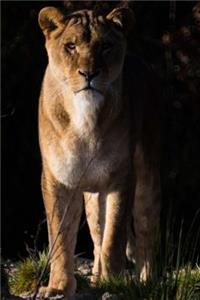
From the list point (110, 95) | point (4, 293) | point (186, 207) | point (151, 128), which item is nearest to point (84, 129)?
point (110, 95)

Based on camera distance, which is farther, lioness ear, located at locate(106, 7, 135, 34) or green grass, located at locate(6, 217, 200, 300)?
lioness ear, located at locate(106, 7, 135, 34)

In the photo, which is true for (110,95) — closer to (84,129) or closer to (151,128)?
(84,129)

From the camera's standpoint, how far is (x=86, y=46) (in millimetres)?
7879

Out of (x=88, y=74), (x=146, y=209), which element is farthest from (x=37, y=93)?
(x=88, y=74)

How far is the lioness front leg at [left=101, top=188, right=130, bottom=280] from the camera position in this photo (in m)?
8.09

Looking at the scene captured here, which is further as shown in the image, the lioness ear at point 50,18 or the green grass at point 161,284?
the lioness ear at point 50,18

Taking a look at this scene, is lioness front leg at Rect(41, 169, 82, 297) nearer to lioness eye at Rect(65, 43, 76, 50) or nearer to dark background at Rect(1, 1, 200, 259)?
lioness eye at Rect(65, 43, 76, 50)

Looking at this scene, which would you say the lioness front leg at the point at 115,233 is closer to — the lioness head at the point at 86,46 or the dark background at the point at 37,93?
the lioness head at the point at 86,46

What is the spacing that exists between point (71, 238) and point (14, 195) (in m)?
4.36

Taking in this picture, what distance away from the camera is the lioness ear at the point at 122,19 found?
8.22 meters

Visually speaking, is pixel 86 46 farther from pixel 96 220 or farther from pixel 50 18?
pixel 96 220

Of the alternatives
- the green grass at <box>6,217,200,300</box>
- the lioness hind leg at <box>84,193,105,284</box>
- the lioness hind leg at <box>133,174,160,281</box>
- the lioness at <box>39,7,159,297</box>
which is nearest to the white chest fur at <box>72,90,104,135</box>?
the lioness at <box>39,7,159,297</box>

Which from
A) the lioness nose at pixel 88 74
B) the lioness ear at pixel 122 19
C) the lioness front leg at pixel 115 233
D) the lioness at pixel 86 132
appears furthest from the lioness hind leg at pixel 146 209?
the lioness nose at pixel 88 74

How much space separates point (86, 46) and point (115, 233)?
1.13 m
